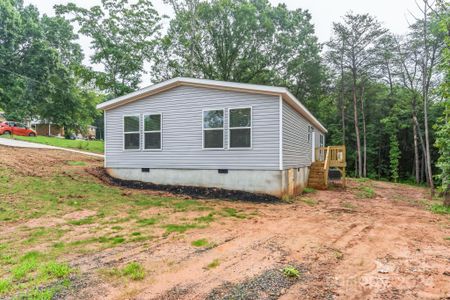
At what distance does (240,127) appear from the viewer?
30.1ft

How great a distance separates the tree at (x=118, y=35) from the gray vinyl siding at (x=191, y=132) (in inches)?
273

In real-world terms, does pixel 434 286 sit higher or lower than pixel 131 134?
lower

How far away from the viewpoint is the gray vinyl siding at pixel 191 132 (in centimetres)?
884

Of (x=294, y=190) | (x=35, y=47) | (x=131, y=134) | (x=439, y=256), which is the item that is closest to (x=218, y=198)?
(x=294, y=190)

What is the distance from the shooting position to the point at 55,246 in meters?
4.32

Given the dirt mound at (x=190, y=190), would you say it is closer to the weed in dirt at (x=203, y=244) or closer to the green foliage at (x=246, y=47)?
the weed in dirt at (x=203, y=244)

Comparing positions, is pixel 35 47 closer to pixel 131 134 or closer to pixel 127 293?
pixel 131 134

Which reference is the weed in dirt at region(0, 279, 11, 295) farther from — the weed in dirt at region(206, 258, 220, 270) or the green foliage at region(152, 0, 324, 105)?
the green foliage at region(152, 0, 324, 105)

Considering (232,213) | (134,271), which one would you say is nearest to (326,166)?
(232,213)

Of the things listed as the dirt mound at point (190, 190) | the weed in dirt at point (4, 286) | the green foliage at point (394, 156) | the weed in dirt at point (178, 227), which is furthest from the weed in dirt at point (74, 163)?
the green foliage at point (394, 156)

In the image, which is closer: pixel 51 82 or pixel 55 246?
pixel 55 246

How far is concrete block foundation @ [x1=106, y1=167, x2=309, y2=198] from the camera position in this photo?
345 inches

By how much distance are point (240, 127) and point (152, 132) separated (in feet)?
11.6

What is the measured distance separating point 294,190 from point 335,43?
14.4 metres
